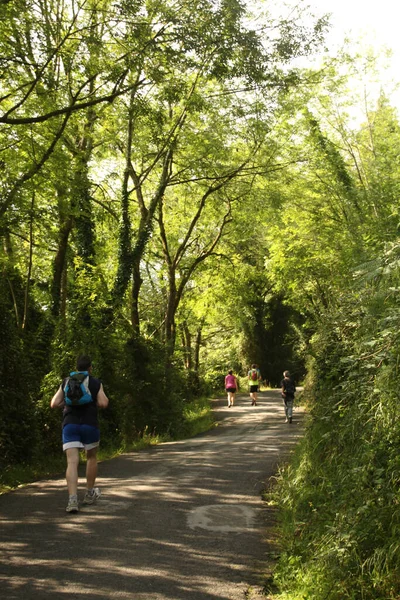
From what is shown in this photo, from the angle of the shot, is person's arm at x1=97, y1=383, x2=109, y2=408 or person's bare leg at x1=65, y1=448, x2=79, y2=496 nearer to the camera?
person's bare leg at x1=65, y1=448, x2=79, y2=496

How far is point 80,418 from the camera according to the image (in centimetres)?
770

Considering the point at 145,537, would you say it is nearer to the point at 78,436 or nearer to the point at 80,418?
the point at 78,436

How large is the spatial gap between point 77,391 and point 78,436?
56 cm

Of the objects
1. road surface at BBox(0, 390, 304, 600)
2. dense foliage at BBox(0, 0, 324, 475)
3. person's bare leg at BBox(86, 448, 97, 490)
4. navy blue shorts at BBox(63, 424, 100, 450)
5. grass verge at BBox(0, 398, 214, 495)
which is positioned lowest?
road surface at BBox(0, 390, 304, 600)

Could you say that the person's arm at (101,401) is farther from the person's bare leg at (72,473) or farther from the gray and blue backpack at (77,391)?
the person's bare leg at (72,473)

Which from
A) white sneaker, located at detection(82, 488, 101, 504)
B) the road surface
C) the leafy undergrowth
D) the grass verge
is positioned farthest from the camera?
the grass verge

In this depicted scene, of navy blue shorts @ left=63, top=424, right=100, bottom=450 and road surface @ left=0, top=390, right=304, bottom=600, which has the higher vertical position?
navy blue shorts @ left=63, top=424, right=100, bottom=450

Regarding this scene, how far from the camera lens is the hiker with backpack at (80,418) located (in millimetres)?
7574

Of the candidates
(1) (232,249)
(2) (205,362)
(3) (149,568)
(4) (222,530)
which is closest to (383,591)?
(3) (149,568)

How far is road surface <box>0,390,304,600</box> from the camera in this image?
5047 mm

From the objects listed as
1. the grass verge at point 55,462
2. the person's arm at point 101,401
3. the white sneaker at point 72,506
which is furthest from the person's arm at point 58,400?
the grass verge at point 55,462

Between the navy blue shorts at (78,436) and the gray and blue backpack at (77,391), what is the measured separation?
0.31 m

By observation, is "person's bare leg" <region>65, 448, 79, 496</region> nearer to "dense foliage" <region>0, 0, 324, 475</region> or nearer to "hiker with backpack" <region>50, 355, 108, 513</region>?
"hiker with backpack" <region>50, 355, 108, 513</region>

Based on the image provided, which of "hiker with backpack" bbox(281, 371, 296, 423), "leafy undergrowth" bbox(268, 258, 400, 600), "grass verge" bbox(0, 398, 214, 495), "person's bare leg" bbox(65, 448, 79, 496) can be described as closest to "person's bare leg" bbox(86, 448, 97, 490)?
"person's bare leg" bbox(65, 448, 79, 496)
